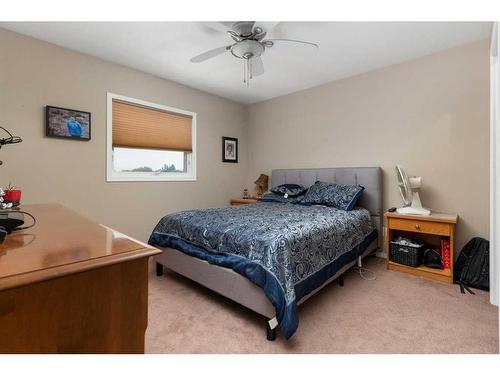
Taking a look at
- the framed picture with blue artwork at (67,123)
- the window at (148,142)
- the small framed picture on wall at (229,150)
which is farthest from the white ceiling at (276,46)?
the small framed picture on wall at (229,150)

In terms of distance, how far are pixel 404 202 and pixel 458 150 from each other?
0.73 m

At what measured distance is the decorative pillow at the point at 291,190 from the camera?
3.39 metres

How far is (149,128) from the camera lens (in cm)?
326

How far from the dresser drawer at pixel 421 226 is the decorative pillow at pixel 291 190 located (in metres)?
1.15

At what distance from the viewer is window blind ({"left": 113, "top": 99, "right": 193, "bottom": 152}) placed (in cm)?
300

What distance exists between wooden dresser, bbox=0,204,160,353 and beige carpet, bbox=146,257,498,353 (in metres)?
0.98

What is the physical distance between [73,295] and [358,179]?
10.3 feet

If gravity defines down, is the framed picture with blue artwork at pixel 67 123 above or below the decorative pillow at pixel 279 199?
above

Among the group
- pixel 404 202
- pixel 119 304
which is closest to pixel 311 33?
pixel 404 202

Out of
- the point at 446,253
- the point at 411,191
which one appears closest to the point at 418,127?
the point at 411,191

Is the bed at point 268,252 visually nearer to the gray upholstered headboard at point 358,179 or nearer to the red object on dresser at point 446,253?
the gray upholstered headboard at point 358,179

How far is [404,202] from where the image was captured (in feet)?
9.18

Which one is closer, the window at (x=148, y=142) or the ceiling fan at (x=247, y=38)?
the ceiling fan at (x=247, y=38)

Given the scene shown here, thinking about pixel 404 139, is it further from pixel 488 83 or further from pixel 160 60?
pixel 160 60
